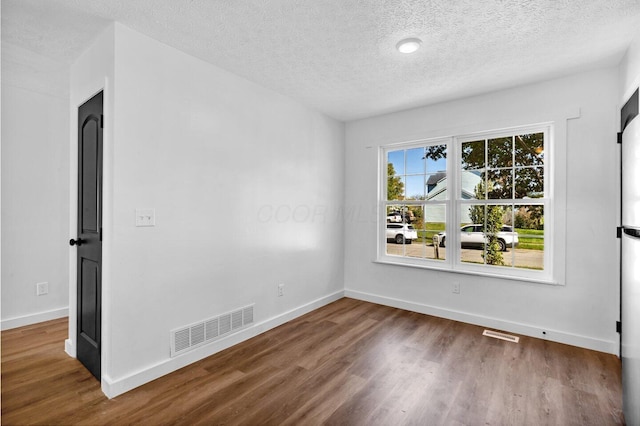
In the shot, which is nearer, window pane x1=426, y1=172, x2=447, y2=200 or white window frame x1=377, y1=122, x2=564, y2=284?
white window frame x1=377, y1=122, x2=564, y2=284

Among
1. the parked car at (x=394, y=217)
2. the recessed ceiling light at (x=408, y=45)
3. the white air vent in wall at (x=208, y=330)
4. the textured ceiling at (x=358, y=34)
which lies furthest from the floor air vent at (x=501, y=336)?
the recessed ceiling light at (x=408, y=45)

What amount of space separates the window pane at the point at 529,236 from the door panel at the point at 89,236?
12.9 ft

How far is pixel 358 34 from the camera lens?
2332 mm

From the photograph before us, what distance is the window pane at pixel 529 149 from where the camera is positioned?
10.8 ft

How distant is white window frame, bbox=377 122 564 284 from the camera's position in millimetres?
3205

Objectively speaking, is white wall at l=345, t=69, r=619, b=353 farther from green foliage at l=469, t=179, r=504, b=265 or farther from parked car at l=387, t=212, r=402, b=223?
parked car at l=387, t=212, r=402, b=223

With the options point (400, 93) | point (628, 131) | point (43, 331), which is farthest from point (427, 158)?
point (43, 331)

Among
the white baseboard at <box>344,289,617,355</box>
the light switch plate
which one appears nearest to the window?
the white baseboard at <box>344,289,617,355</box>

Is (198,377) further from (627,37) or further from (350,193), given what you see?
(627,37)

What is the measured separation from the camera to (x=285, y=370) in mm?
2537

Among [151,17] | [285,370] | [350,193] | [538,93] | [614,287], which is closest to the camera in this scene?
[151,17]

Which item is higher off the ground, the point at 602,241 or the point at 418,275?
the point at 602,241

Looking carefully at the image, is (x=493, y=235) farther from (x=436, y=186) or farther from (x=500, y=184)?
(x=436, y=186)

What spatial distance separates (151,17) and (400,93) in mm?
2449
